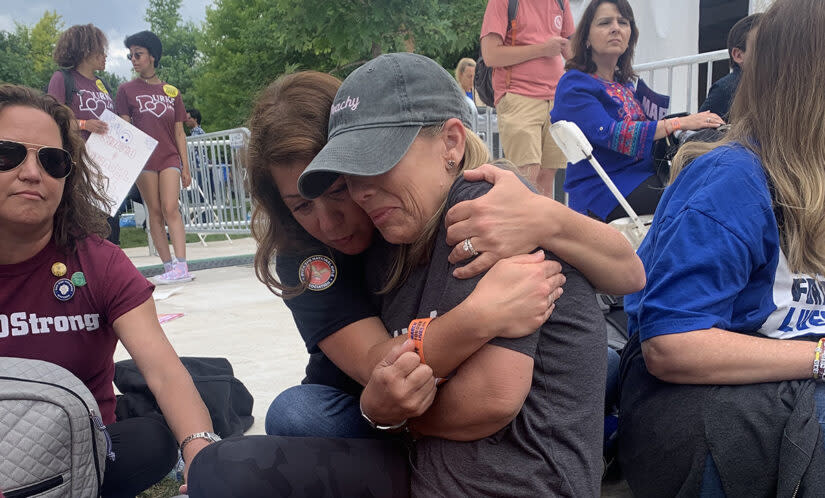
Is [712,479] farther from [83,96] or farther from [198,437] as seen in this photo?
[83,96]

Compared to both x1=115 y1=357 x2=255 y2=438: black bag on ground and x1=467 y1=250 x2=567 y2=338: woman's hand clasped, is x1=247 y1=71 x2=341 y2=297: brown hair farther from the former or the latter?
x1=115 y1=357 x2=255 y2=438: black bag on ground

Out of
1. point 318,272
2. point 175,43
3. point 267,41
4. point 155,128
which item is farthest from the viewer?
point 175,43

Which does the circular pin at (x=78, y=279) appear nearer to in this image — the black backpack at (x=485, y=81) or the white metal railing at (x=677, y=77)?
the white metal railing at (x=677, y=77)

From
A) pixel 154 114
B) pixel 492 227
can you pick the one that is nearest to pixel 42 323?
pixel 492 227

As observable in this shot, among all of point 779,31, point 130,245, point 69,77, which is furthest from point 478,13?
point 779,31

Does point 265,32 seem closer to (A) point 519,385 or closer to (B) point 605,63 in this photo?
(B) point 605,63

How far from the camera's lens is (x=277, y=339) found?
158 inches

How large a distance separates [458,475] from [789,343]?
0.81 metres

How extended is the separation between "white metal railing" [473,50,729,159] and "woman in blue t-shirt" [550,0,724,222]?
0.65 m

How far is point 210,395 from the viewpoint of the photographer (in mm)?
2471

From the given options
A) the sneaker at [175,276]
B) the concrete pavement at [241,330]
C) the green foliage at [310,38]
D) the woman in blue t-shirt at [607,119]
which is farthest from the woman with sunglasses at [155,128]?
the woman in blue t-shirt at [607,119]

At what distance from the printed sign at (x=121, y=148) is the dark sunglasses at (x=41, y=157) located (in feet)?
11.7

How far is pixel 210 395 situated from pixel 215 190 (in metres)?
6.81

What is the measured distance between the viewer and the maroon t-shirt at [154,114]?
224 inches
